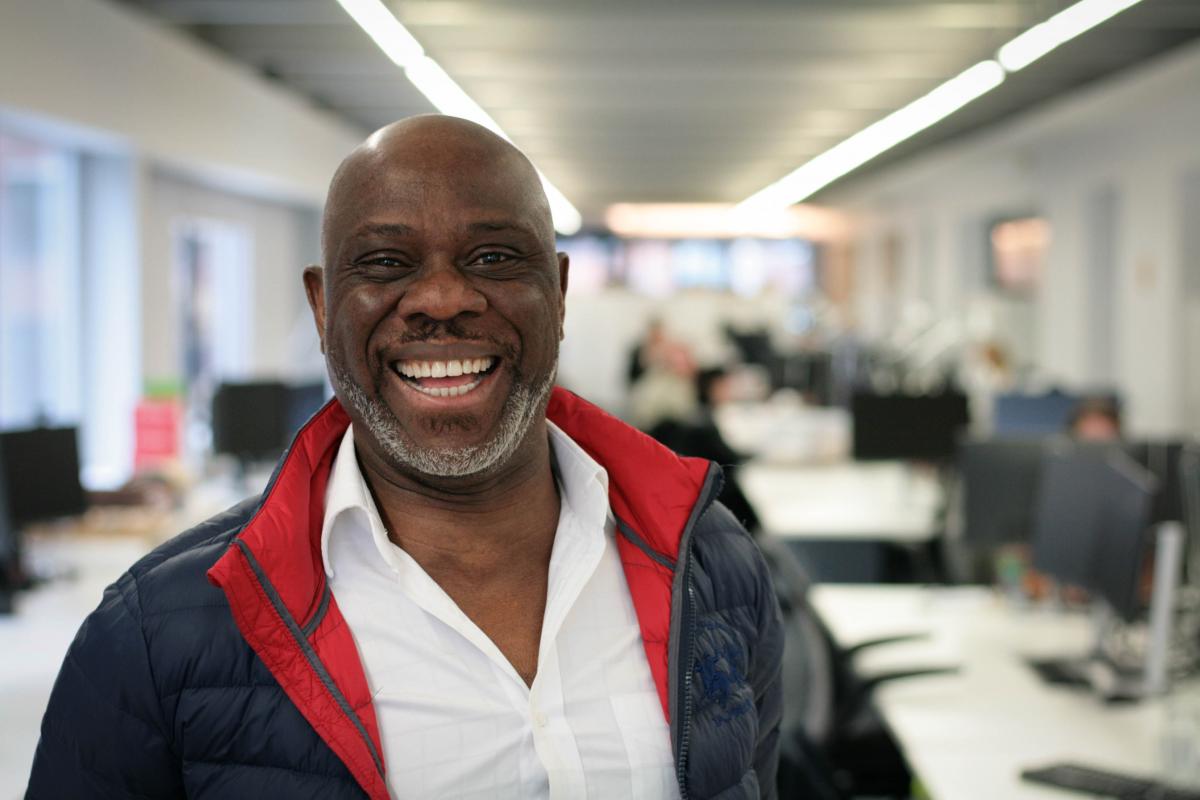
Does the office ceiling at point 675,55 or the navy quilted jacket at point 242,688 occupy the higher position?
the office ceiling at point 675,55

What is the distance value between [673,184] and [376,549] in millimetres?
13852

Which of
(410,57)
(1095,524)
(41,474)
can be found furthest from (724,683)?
(410,57)

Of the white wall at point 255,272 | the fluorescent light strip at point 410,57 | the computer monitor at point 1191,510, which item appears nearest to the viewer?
the computer monitor at point 1191,510

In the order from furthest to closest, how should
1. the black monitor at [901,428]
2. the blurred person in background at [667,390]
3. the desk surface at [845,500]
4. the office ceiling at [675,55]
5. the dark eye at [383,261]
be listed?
the blurred person in background at [667,390]
the black monitor at [901,428]
the office ceiling at [675,55]
the desk surface at [845,500]
the dark eye at [383,261]

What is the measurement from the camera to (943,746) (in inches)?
99.7

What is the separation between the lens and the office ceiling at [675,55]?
Answer: 214 inches

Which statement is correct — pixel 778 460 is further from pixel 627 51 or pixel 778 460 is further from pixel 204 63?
pixel 204 63

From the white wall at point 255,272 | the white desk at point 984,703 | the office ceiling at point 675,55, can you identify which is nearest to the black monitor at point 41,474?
the office ceiling at point 675,55

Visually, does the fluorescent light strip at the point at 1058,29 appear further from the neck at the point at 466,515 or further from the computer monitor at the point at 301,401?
the neck at the point at 466,515

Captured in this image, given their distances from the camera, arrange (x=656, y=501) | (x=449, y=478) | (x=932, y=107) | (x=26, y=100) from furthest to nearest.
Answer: (x=932, y=107) → (x=26, y=100) → (x=656, y=501) → (x=449, y=478)

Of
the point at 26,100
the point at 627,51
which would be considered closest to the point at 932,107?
the point at 627,51

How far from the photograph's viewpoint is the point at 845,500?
6.15 m

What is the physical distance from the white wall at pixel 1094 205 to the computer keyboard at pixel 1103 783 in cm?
533

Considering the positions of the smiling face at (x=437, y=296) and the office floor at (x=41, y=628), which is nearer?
the smiling face at (x=437, y=296)
